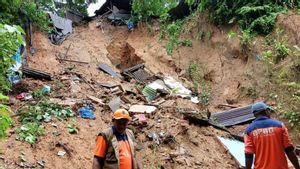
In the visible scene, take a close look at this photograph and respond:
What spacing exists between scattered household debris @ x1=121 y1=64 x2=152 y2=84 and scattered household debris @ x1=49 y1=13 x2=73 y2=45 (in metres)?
3.48

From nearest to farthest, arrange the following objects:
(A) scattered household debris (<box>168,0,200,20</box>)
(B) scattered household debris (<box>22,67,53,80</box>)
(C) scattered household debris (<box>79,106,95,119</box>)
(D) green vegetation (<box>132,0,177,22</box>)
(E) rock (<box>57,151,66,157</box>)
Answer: (E) rock (<box>57,151,66,157</box>)
(C) scattered household debris (<box>79,106,95,119</box>)
(B) scattered household debris (<box>22,67,53,80</box>)
(A) scattered household debris (<box>168,0,200,20</box>)
(D) green vegetation (<box>132,0,177,22</box>)

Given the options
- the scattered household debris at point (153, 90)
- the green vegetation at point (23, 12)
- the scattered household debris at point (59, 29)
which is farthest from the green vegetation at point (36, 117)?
the scattered household debris at point (59, 29)

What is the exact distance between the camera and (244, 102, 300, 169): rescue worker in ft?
13.5

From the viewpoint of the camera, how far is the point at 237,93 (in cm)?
1038

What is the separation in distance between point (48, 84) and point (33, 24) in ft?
11.0

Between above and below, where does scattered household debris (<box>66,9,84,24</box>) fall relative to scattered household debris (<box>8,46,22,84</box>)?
above

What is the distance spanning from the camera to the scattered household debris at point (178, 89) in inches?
425

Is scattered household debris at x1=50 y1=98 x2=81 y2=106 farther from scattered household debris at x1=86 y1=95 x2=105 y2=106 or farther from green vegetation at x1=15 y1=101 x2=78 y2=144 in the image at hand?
scattered household debris at x1=86 y1=95 x2=105 y2=106

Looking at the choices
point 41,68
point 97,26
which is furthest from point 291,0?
point 97,26

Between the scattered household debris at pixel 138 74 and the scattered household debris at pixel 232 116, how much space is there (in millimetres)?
3648

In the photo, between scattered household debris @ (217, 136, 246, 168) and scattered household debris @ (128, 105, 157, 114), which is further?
scattered household debris @ (128, 105, 157, 114)

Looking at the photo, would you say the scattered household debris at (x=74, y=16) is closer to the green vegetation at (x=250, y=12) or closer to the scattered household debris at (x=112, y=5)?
the scattered household debris at (x=112, y=5)

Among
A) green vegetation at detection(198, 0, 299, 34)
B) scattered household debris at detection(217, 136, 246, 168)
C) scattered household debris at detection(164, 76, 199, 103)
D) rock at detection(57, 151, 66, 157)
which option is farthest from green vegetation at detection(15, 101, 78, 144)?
A: green vegetation at detection(198, 0, 299, 34)

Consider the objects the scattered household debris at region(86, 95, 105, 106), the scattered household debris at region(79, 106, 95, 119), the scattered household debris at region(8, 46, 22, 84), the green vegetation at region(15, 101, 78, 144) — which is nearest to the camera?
the scattered household debris at region(8, 46, 22, 84)
